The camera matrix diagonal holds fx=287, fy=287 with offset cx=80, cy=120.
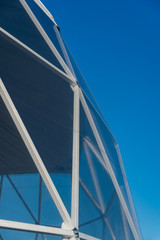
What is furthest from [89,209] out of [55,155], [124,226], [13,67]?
[13,67]

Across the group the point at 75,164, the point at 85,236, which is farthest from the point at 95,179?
the point at 85,236

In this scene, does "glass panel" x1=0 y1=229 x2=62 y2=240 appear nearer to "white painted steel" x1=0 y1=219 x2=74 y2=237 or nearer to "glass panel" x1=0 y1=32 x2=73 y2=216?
"white painted steel" x1=0 y1=219 x2=74 y2=237

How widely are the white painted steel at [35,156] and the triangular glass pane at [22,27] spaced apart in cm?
210

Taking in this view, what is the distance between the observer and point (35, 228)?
3.68 meters

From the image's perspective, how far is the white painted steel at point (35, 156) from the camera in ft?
14.1

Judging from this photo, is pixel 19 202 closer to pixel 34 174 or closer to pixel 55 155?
pixel 34 174

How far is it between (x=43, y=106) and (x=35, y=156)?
4.45ft

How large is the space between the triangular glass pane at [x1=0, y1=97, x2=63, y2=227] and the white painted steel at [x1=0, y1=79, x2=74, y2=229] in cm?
8

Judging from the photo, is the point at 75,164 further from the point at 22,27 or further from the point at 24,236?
the point at 22,27

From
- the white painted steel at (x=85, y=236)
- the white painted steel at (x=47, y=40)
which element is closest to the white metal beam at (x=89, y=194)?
the white painted steel at (x=85, y=236)

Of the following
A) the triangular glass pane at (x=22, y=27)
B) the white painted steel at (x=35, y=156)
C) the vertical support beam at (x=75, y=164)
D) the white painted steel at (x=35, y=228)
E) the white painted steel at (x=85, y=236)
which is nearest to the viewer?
the white painted steel at (x=35, y=228)

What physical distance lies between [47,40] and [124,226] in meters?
5.20

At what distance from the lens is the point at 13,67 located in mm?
5301

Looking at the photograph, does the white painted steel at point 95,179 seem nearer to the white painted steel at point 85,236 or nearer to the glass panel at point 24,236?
the white painted steel at point 85,236
